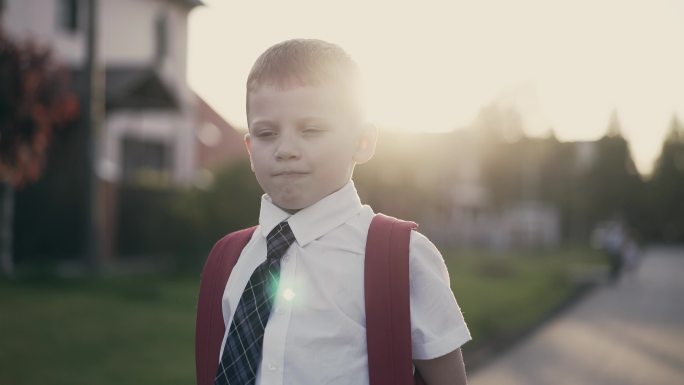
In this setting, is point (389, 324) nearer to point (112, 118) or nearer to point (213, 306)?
point (213, 306)

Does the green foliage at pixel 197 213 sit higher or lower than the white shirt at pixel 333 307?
lower

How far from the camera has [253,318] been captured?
201cm

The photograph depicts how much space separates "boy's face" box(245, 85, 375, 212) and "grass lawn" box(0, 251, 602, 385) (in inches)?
197

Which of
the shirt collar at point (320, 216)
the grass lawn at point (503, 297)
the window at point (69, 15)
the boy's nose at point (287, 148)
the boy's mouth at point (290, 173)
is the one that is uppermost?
the window at point (69, 15)

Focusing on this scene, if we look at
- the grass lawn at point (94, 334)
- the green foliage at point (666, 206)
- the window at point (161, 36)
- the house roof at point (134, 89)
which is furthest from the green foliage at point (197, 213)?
the green foliage at point (666, 206)

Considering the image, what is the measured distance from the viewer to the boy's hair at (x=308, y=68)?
1.99m

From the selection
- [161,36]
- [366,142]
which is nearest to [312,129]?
[366,142]

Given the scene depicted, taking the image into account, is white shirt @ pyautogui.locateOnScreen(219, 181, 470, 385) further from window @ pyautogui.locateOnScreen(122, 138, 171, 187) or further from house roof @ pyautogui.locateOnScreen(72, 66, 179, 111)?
window @ pyautogui.locateOnScreen(122, 138, 171, 187)

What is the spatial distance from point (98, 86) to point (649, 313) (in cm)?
1027

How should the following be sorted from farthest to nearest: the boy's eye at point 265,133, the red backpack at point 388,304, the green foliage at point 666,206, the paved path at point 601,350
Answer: the green foliage at point 666,206 < the paved path at point 601,350 < the boy's eye at point 265,133 < the red backpack at point 388,304

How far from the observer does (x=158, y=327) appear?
9508 mm

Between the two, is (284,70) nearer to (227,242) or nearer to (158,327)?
(227,242)

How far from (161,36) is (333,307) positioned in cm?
2377

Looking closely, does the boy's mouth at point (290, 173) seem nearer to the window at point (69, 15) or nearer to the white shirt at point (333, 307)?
the white shirt at point (333, 307)
